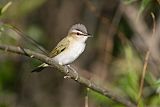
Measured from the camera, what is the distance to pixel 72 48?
5.70m

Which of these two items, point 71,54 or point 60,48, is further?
point 60,48

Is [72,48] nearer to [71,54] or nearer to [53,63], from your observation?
[71,54]

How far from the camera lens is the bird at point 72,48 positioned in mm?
5520

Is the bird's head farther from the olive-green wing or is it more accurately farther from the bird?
the olive-green wing

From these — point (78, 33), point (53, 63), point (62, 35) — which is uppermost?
point (53, 63)

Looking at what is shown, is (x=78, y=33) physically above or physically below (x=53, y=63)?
below

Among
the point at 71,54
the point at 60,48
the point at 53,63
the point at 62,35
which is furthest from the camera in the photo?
the point at 62,35

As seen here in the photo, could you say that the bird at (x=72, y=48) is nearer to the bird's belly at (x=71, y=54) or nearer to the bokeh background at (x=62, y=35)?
the bird's belly at (x=71, y=54)

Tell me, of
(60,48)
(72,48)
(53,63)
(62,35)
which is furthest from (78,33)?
(62,35)

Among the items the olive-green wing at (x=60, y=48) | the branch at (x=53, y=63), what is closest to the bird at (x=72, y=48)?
the olive-green wing at (x=60, y=48)

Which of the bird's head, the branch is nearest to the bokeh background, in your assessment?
the bird's head

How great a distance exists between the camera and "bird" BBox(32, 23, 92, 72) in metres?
5.52

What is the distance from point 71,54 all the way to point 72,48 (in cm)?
12

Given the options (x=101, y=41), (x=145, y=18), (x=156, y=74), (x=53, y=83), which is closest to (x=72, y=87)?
(x=53, y=83)
